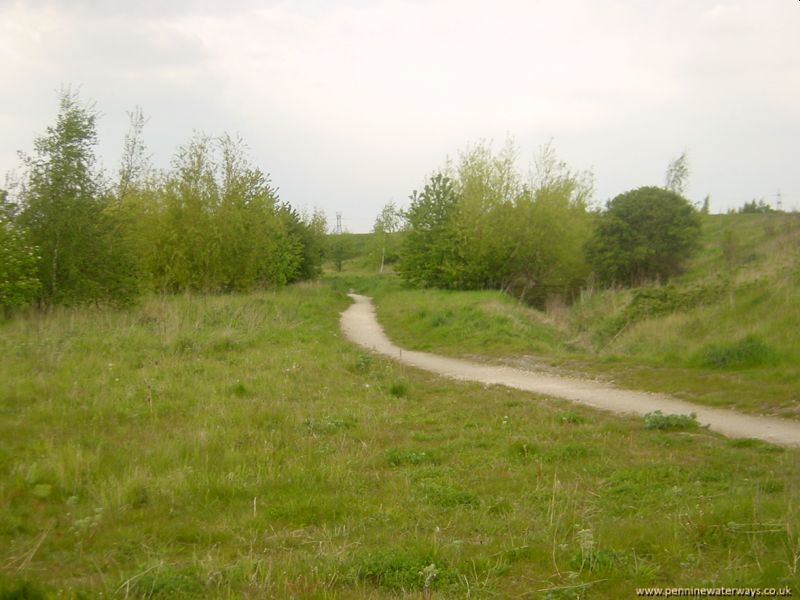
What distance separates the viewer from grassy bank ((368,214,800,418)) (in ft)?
40.0

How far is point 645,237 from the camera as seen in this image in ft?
127

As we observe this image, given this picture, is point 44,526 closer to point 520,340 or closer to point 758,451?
point 758,451

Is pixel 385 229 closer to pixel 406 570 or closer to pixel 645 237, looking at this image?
pixel 645 237

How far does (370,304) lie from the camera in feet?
132

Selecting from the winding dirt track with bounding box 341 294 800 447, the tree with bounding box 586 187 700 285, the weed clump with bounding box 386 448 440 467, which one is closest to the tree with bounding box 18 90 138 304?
the winding dirt track with bounding box 341 294 800 447

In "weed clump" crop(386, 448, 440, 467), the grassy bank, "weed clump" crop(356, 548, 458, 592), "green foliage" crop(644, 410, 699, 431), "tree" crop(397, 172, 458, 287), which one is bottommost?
"weed clump" crop(386, 448, 440, 467)

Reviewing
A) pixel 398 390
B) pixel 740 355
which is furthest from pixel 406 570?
pixel 740 355

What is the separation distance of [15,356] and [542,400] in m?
9.01

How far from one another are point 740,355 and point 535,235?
72.6 ft

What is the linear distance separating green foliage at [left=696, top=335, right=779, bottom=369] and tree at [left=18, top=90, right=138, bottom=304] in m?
16.5

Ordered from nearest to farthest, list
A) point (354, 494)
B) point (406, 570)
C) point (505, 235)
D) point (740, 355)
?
point (406, 570), point (354, 494), point (740, 355), point (505, 235)

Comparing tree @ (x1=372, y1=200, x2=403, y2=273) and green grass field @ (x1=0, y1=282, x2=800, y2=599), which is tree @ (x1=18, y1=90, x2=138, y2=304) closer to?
green grass field @ (x1=0, y1=282, x2=800, y2=599)

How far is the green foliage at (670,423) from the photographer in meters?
9.13

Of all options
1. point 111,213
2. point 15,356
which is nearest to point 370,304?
point 111,213
